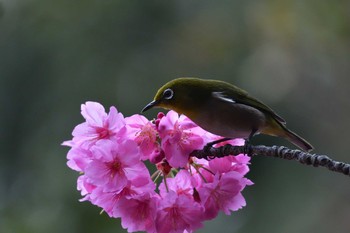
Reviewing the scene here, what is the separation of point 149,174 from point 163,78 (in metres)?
4.11

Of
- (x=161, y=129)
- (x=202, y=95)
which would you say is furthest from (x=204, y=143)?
(x=202, y=95)

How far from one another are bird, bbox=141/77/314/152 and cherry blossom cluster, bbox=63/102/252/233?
0.19 m

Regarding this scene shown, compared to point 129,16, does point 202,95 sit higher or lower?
higher

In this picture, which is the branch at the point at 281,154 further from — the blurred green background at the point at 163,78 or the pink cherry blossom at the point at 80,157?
the blurred green background at the point at 163,78

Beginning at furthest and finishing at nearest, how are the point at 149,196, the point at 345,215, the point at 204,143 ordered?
the point at 345,215, the point at 204,143, the point at 149,196

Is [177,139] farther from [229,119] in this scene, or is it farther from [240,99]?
[240,99]

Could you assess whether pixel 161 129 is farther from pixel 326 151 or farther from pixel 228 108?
pixel 326 151

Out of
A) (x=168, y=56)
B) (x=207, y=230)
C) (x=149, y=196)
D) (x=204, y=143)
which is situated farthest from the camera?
(x=168, y=56)

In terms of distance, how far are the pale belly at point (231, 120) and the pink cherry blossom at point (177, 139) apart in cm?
10

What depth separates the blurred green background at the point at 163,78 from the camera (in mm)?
5117

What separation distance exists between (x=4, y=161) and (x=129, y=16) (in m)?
1.98

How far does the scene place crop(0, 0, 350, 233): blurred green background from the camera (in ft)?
16.8

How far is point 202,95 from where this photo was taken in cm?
225

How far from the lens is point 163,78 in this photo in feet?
19.2
